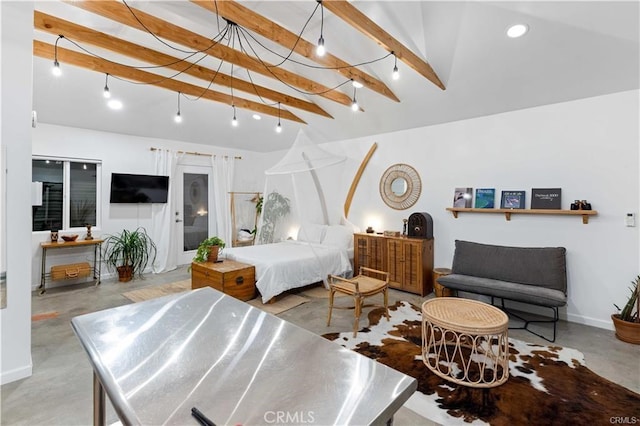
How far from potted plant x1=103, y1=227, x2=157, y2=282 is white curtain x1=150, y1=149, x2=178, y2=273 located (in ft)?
0.89

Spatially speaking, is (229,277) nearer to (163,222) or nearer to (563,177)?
(163,222)

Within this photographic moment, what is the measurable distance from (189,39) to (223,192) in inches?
152

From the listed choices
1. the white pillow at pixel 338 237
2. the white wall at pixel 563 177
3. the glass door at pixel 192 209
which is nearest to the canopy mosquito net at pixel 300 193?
the white pillow at pixel 338 237

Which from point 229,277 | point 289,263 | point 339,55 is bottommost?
point 229,277

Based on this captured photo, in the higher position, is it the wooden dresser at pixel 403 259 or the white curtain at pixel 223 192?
the white curtain at pixel 223 192

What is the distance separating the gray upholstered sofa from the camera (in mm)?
3074

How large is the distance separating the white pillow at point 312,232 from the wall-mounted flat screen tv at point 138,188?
285 centimetres

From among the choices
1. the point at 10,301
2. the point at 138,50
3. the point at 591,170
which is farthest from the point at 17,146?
the point at 591,170

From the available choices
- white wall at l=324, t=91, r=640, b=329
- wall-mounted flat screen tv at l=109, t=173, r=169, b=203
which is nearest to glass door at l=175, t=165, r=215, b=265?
wall-mounted flat screen tv at l=109, t=173, r=169, b=203

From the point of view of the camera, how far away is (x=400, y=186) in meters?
4.89

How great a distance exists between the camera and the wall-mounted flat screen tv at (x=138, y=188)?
5125mm

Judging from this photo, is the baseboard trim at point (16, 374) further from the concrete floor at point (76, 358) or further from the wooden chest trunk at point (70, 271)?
the wooden chest trunk at point (70, 271)

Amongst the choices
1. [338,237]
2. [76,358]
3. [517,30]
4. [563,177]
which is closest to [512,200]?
[563,177]

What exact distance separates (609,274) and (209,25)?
5138 mm
